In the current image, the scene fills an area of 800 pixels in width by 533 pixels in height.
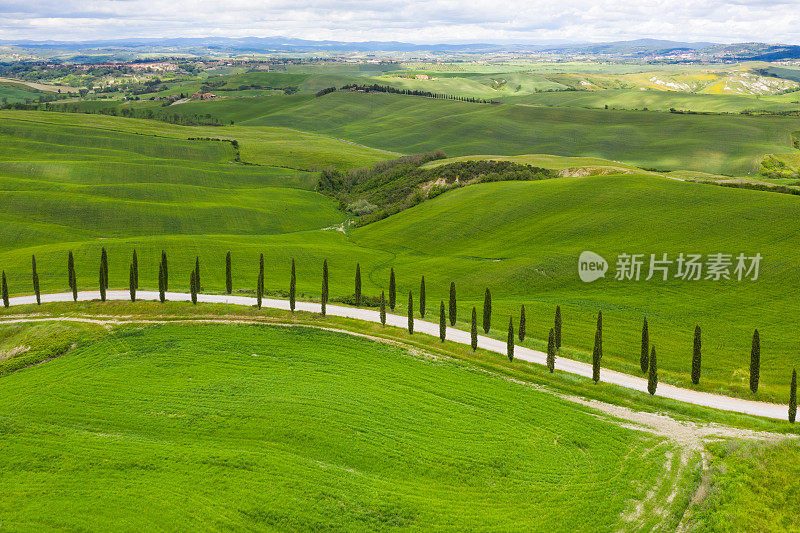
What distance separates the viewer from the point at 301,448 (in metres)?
39.3

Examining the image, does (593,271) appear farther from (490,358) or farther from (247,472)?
(247,472)

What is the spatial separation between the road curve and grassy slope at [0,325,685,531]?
8.69 metres

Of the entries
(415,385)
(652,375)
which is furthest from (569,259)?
(415,385)

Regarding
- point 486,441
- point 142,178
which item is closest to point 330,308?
point 486,441

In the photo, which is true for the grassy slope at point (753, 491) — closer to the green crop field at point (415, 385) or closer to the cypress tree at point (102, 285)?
the green crop field at point (415, 385)

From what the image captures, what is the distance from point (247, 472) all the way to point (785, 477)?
103 feet

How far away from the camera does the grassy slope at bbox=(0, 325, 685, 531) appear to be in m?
32.4

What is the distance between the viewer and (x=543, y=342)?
6606 centimetres

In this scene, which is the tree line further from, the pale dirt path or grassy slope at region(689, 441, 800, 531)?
grassy slope at region(689, 441, 800, 531)

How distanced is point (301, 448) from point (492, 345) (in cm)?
2965

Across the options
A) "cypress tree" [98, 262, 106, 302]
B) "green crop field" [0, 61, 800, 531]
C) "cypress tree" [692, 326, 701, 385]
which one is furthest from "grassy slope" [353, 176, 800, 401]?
"cypress tree" [98, 262, 106, 302]

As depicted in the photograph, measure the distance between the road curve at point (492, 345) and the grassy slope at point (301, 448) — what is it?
342 inches

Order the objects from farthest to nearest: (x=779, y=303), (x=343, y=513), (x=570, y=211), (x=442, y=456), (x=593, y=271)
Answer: (x=570, y=211) < (x=593, y=271) < (x=779, y=303) < (x=442, y=456) < (x=343, y=513)

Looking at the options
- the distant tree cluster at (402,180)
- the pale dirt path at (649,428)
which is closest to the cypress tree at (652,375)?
the pale dirt path at (649,428)
